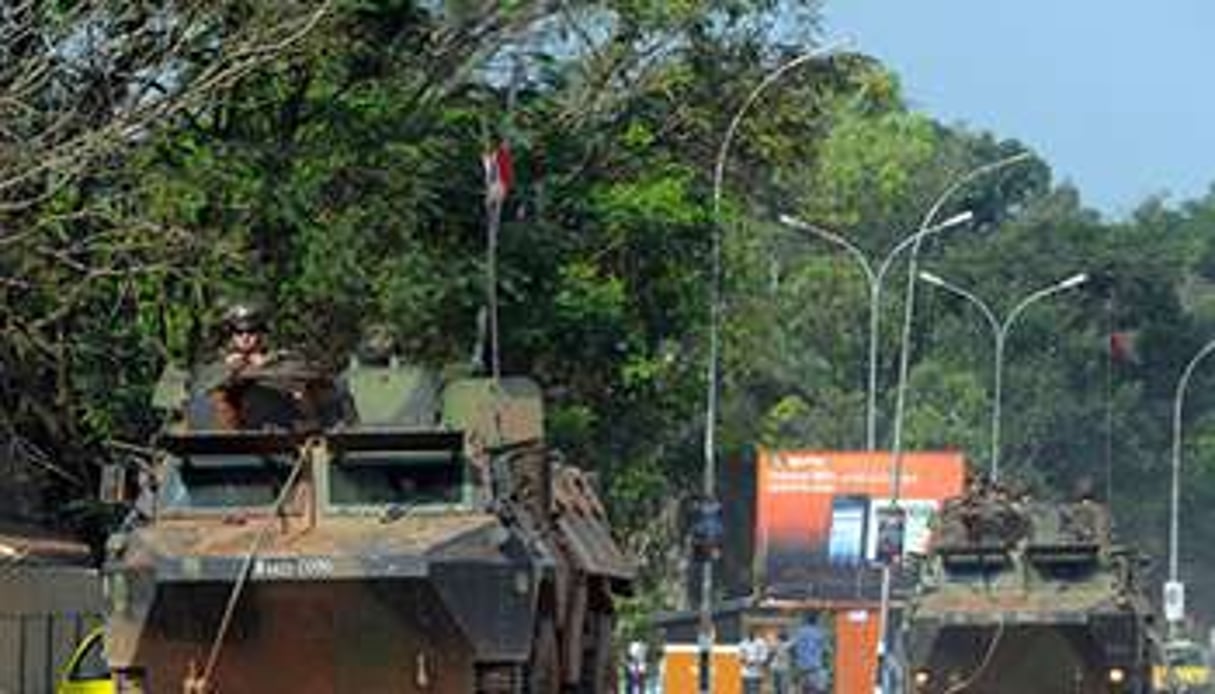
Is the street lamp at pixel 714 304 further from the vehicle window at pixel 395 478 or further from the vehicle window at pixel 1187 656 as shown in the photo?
the vehicle window at pixel 395 478

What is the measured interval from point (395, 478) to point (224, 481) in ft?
3.21

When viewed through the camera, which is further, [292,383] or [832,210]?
[832,210]

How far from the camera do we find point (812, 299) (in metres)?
81.6

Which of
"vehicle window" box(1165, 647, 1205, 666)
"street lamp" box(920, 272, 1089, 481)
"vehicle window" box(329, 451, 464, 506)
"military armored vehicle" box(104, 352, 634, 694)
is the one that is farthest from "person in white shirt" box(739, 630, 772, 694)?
"vehicle window" box(329, 451, 464, 506)

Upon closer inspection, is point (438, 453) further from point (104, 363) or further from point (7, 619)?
point (7, 619)

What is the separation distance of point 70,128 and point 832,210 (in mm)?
61172

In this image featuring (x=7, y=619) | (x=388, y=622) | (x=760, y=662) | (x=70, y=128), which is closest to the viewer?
(x=388, y=622)

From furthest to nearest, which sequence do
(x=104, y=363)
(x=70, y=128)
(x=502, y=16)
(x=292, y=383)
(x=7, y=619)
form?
(x=502, y=16)
(x=7, y=619)
(x=104, y=363)
(x=70, y=128)
(x=292, y=383)

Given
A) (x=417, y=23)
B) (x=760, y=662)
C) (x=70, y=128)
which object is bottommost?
(x=760, y=662)

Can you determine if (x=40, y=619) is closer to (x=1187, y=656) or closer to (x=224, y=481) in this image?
(x=224, y=481)

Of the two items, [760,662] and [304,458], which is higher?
[304,458]

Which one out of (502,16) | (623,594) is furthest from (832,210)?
(623,594)

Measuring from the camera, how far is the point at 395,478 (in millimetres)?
16828

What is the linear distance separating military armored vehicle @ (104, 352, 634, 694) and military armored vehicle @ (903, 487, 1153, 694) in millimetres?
10487
